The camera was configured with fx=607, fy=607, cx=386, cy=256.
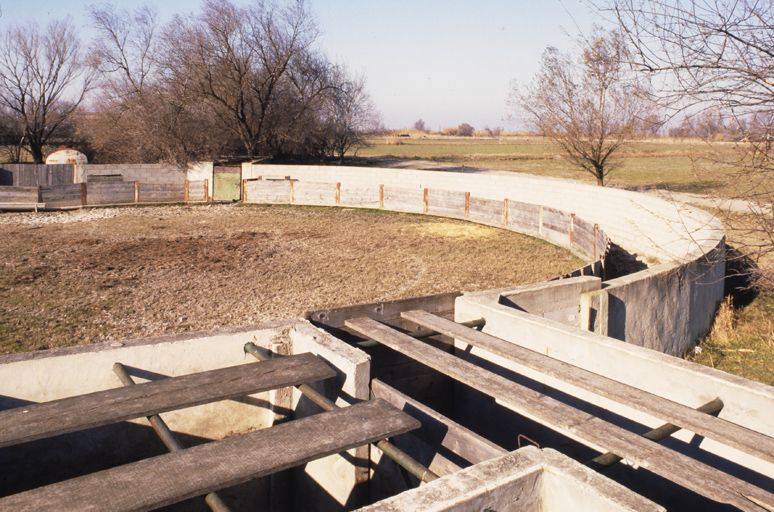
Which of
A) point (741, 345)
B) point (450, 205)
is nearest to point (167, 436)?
point (741, 345)

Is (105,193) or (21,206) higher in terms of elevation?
(105,193)

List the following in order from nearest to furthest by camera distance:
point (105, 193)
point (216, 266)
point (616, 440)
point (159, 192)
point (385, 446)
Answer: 1. point (385, 446)
2. point (616, 440)
3. point (216, 266)
4. point (105, 193)
5. point (159, 192)

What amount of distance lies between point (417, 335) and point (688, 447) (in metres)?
2.28

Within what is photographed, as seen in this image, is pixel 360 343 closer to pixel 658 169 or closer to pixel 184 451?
pixel 184 451

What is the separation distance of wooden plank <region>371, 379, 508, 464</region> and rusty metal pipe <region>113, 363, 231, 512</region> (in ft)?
3.93

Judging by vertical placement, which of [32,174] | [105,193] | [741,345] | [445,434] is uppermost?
[32,174]

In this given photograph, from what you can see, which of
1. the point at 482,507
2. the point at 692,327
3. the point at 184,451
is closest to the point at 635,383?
the point at 482,507

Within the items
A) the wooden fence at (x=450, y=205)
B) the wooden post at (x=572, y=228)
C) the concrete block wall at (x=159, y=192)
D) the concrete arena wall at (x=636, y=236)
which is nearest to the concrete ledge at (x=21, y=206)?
the concrete block wall at (x=159, y=192)

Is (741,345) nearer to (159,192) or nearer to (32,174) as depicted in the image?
(159,192)

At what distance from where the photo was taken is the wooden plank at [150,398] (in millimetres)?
3195

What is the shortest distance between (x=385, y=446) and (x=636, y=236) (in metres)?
13.9

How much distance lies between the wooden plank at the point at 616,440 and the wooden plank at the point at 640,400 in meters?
0.29

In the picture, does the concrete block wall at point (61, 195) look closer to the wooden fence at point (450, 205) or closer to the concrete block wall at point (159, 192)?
the concrete block wall at point (159, 192)

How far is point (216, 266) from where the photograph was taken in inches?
522
